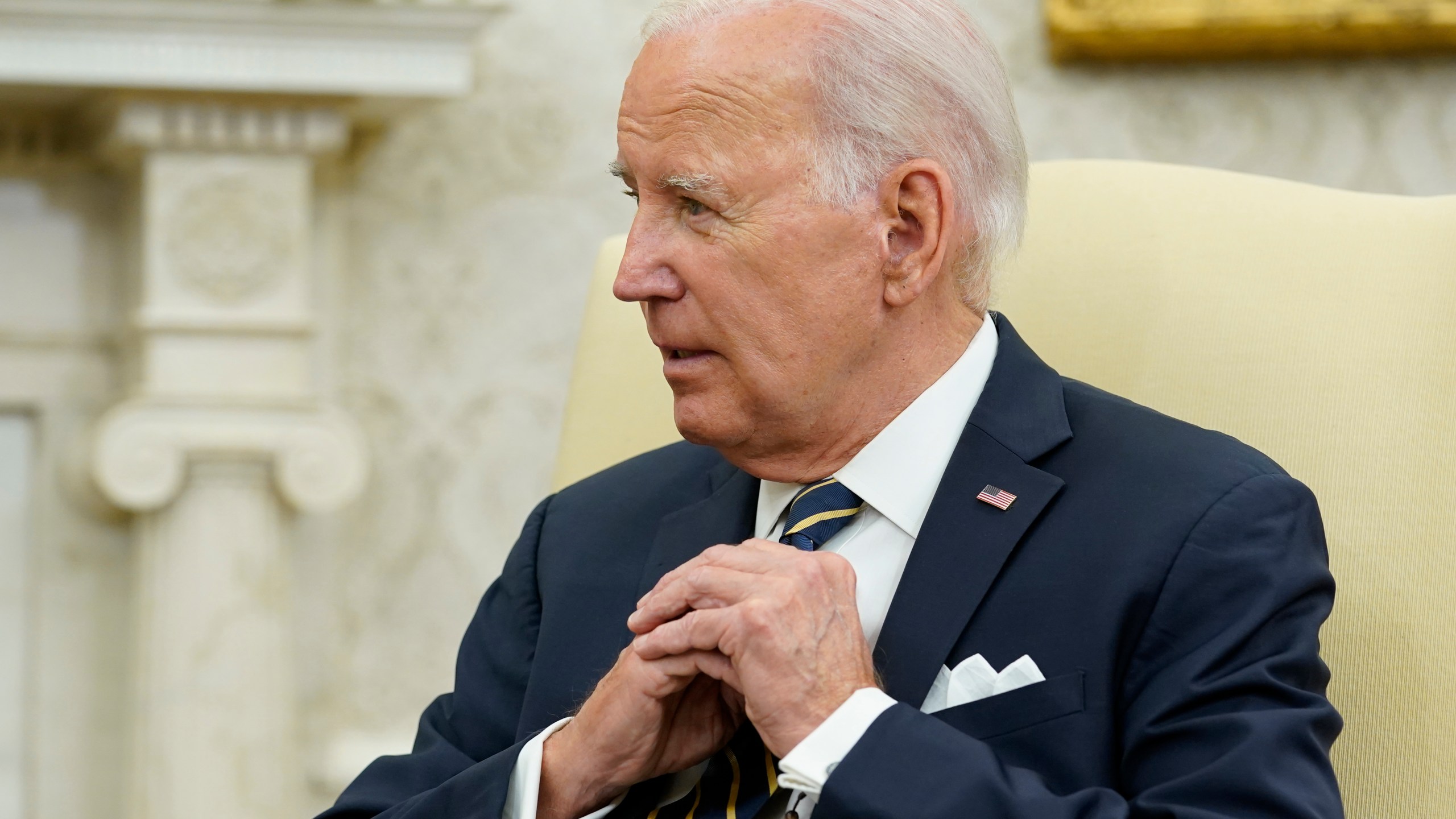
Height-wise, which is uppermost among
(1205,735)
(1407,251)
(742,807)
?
(1407,251)

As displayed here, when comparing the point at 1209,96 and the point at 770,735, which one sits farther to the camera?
the point at 1209,96

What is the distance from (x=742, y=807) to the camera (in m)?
1.31

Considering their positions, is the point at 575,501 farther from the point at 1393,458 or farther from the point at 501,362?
the point at 501,362

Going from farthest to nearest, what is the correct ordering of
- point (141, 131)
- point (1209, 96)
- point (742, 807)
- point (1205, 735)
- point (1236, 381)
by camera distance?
point (1209, 96) → point (141, 131) → point (1236, 381) → point (742, 807) → point (1205, 735)

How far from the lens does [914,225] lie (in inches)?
55.6

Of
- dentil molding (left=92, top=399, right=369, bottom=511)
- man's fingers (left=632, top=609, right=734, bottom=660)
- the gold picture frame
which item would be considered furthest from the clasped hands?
the gold picture frame

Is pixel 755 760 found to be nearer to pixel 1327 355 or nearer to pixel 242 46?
pixel 1327 355

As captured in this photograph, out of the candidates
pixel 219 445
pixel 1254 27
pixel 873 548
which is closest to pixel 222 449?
pixel 219 445

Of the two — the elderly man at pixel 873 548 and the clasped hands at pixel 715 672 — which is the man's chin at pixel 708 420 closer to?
the elderly man at pixel 873 548

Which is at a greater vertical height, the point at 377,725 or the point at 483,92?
the point at 483,92

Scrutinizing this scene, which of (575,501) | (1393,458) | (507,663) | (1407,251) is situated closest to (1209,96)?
(1407,251)

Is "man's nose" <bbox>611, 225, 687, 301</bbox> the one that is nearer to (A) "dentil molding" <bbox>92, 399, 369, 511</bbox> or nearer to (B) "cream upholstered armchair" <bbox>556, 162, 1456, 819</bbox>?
(B) "cream upholstered armchair" <bbox>556, 162, 1456, 819</bbox>

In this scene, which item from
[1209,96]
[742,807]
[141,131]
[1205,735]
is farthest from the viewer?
[1209,96]

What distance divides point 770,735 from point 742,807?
136mm
